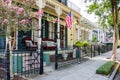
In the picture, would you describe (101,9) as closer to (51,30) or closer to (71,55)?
(51,30)

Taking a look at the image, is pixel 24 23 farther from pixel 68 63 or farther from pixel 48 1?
pixel 48 1

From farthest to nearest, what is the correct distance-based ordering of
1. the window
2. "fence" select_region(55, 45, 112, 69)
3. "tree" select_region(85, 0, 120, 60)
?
1. the window
2. "tree" select_region(85, 0, 120, 60)
3. "fence" select_region(55, 45, 112, 69)

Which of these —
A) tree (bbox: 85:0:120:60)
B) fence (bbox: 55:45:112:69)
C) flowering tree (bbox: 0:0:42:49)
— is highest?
tree (bbox: 85:0:120:60)

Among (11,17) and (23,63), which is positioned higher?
(11,17)

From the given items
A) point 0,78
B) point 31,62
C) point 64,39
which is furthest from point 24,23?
point 64,39

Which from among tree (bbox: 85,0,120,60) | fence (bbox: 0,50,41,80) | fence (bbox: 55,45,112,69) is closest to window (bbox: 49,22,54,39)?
fence (bbox: 55,45,112,69)

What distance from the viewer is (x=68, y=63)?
15.1m

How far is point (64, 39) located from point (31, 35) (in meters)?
7.91

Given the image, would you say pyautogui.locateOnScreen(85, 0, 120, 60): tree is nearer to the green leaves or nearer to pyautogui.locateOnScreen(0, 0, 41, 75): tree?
the green leaves

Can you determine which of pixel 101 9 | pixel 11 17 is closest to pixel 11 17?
pixel 11 17

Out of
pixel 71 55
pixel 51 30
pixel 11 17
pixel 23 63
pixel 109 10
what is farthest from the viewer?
pixel 109 10

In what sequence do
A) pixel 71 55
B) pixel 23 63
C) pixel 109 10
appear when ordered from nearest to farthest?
pixel 23 63 → pixel 71 55 → pixel 109 10

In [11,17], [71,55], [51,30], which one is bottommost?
[71,55]

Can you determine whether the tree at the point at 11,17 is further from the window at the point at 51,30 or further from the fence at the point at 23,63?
the window at the point at 51,30
